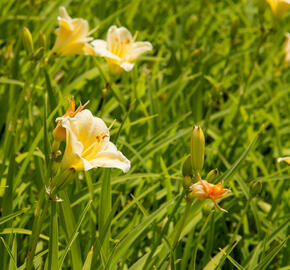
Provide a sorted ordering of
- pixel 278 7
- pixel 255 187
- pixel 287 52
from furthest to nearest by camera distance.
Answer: pixel 287 52 → pixel 278 7 → pixel 255 187

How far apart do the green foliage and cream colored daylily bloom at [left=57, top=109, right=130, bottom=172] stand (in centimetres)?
12

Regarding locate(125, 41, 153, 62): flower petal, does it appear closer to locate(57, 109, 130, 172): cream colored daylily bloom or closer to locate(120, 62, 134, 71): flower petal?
locate(120, 62, 134, 71): flower petal

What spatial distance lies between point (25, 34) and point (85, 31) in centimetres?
23

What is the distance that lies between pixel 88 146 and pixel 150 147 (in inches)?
27.2

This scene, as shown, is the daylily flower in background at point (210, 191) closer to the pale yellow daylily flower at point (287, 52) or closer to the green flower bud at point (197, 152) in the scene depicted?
the green flower bud at point (197, 152)

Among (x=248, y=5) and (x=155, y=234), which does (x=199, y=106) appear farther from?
(x=248, y=5)

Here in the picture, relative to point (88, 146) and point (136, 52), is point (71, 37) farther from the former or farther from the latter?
point (88, 146)

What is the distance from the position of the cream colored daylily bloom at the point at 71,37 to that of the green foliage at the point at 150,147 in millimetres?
67

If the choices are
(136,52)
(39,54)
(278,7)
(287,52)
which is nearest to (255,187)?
(136,52)

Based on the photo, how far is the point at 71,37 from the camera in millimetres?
1838

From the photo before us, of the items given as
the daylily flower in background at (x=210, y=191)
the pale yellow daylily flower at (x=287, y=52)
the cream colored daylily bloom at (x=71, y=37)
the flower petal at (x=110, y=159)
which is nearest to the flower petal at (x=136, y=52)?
the cream colored daylily bloom at (x=71, y=37)

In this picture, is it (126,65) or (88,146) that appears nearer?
(88,146)

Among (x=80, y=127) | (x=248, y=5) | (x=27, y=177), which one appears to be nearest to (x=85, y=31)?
(x=27, y=177)

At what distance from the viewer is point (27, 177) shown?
1.70 m
